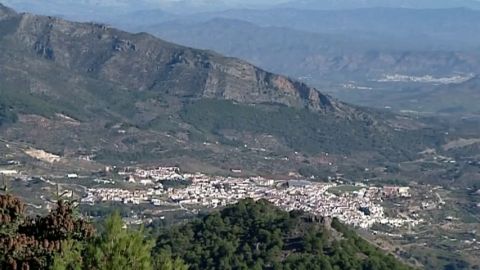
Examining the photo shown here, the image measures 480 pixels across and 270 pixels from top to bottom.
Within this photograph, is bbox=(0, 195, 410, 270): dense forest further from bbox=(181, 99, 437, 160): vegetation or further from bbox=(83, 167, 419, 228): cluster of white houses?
bbox=(181, 99, 437, 160): vegetation

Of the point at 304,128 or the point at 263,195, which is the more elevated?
the point at 263,195

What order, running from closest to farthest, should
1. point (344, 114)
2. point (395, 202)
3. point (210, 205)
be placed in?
point (210, 205) < point (395, 202) < point (344, 114)

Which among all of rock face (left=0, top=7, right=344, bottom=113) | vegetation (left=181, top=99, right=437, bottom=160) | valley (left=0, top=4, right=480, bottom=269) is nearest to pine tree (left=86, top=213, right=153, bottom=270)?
valley (left=0, top=4, right=480, bottom=269)

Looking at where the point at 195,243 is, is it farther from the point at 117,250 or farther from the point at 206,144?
the point at 206,144

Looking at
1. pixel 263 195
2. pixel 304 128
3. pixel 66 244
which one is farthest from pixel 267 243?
pixel 304 128

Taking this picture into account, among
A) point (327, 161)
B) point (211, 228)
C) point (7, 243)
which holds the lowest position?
point (327, 161)

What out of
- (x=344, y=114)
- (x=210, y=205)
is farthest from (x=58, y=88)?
(x=210, y=205)

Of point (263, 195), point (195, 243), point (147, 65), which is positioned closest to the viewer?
point (195, 243)

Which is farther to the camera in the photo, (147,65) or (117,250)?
(147,65)

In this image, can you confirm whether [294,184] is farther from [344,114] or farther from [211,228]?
[211,228]
